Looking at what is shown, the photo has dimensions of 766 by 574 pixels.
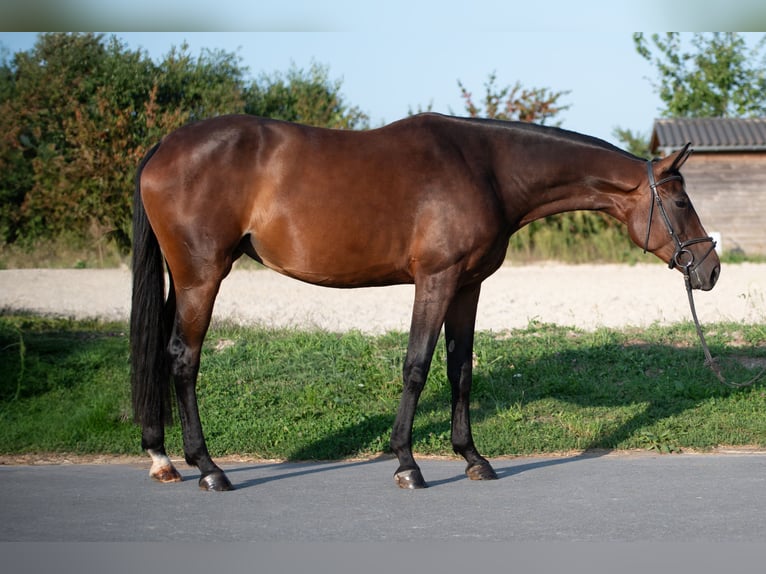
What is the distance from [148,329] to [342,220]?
4.75 feet

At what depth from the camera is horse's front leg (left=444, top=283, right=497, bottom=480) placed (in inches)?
243

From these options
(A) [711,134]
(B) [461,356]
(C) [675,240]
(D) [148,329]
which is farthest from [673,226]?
(A) [711,134]

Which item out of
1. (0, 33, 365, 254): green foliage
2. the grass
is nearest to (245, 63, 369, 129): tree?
(0, 33, 365, 254): green foliage

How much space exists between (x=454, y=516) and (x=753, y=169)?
23.4 metres

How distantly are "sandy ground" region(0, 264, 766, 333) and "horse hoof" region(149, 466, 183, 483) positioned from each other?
4.69m

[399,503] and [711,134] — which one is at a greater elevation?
[711,134]

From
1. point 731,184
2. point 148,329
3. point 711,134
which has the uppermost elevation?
point 711,134

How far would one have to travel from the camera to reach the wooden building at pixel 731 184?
2534 cm

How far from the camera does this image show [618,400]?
303 inches

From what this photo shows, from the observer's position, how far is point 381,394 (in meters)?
7.84

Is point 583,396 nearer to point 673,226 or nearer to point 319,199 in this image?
point 673,226

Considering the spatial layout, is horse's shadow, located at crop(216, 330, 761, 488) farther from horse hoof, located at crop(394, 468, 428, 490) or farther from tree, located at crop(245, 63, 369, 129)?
tree, located at crop(245, 63, 369, 129)

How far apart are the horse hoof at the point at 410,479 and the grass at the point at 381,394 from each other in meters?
1.09

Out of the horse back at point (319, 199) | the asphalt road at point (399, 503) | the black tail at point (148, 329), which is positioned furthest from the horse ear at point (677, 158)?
the black tail at point (148, 329)
